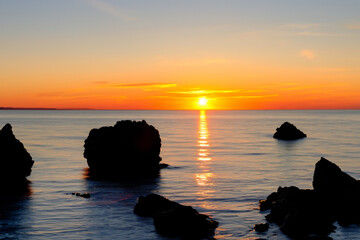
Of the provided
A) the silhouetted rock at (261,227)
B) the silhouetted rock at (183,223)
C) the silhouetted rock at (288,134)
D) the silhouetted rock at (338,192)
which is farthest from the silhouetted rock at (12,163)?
the silhouetted rock at (288,134)

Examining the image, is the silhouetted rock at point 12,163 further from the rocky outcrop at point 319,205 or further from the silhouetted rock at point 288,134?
the silhouetted rock at point 288,134

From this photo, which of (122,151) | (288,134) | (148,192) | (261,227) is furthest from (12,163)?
(288,134)

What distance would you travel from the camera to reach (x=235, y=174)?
48938 mm

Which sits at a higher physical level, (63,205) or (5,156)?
(5,156)

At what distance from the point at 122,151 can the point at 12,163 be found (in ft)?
42.6

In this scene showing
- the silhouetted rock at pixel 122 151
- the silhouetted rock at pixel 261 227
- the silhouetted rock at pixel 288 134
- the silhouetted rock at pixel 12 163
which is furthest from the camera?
the silhouetted rock at pixel 288 134

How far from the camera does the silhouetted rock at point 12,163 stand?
39688 millimetres

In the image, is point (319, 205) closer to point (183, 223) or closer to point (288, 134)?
point (183, 223)

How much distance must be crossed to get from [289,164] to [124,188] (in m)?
28.2

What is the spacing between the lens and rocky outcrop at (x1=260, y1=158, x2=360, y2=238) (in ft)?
80.0

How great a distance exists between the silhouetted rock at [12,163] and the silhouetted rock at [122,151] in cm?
954

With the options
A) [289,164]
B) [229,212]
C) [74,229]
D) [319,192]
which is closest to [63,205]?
[74,229]

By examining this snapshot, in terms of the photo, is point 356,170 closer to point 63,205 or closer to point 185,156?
point 185,156

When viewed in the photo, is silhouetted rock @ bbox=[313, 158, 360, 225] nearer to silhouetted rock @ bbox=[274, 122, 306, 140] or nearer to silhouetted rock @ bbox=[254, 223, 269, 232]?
silhouetted rock @ bbox=[254, 223, 269, 232]
